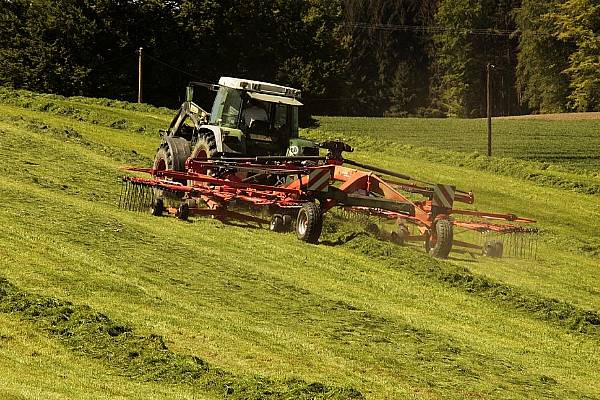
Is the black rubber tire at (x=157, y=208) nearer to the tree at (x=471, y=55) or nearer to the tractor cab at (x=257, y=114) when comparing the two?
the tractor cab at (x=257, y=114)

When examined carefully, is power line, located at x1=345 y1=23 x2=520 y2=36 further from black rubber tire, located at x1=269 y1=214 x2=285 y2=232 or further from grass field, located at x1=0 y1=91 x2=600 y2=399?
black rubber tire, located at x1=269 y1=214 x2=285 y2=232

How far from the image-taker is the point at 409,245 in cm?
1678

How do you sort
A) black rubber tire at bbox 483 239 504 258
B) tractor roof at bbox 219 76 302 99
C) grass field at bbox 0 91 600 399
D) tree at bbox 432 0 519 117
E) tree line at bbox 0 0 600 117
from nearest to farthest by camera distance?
1. grass field at bbox 0 91 600 399
2. black rubber tire at bbox 483 239 504 258
3. tractor roof at bbox 219 76 302 99
4. tree line at bbox 0 0 600 117
5. tree at bbox 432 0 519 117

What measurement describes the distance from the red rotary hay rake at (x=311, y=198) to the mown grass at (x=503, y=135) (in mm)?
28006

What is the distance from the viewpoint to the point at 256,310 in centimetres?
1112

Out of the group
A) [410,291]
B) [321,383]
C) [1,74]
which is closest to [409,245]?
[410,291]

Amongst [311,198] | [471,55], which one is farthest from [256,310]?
[471,55]

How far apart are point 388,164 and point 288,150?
10668 millimetres

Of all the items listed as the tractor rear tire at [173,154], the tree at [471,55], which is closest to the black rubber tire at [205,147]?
the tractor rear tire at [173,154]

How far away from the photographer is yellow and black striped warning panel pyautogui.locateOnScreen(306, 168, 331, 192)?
1592cm

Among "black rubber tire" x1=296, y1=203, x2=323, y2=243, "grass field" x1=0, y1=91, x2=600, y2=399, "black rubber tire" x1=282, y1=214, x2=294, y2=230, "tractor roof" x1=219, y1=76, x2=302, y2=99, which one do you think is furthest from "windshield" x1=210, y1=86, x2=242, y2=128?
"black rubber tire" x1=296, y1=203, x2=323, y2=243

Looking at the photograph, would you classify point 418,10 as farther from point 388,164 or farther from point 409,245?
point 409,245

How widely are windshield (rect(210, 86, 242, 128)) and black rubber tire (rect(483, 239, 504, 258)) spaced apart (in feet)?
15.6

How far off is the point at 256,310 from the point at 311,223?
4.65 metres
